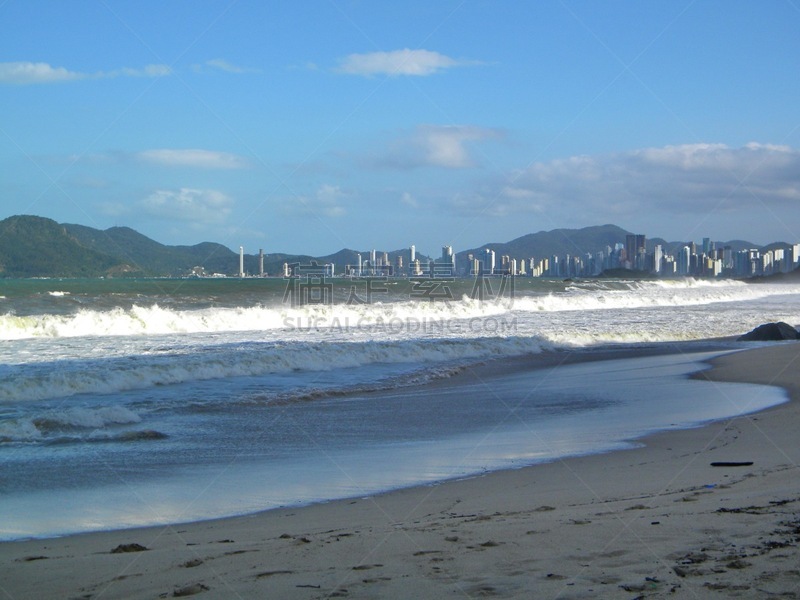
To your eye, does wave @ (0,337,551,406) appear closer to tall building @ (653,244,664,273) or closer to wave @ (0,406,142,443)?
wave @ (0,406,142,443)

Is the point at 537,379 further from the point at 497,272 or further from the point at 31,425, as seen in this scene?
the point at 497,272

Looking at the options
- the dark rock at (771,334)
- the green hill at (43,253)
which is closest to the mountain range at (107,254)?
the green hill at (43,253)

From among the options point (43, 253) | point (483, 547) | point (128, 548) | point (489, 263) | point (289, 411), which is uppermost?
point (43, 253)

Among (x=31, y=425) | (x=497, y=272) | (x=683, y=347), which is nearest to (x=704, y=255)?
(x=497, y=272)

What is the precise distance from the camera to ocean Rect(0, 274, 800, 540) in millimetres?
6363

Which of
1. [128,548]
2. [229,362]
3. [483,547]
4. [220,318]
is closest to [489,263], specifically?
[220,318]

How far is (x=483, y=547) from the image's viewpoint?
4113 mm

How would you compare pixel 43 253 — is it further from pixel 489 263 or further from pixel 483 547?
pixel 483 547

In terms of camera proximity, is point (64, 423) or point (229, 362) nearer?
point (64, 423)

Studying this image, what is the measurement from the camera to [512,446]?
8.10 meters

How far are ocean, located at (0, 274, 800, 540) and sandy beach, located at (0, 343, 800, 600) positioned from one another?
2.22ft

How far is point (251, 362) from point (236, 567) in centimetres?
1178

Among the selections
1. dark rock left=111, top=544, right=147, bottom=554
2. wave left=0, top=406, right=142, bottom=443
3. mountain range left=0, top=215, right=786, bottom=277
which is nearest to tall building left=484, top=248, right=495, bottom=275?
mountain range left=0, top=215, right=786, bottom=277

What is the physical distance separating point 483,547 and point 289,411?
715 centimetres
